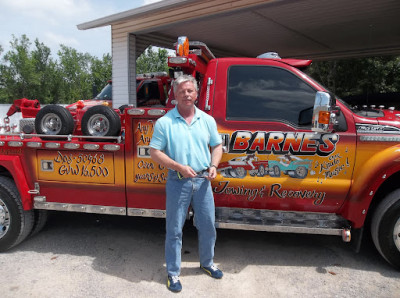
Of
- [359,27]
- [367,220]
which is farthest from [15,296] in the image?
[359,27]

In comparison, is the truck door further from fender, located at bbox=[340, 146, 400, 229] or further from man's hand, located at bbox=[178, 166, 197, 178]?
man's hand, located at bbox=[178, 166, 197, 178]

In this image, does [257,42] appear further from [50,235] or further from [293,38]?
[50,235]

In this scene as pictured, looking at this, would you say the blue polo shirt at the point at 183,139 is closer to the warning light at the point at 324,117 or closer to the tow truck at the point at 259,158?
the tow truck at the point at 259,158

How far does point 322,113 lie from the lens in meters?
2.63

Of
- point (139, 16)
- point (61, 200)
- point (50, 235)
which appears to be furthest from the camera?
point (139, 16)

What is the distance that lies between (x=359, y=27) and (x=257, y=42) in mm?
3083

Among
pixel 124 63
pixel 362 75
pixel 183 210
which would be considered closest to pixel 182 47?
pixel 183 210

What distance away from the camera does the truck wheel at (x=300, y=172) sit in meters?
2.98

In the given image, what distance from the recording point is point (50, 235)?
12.9 feet

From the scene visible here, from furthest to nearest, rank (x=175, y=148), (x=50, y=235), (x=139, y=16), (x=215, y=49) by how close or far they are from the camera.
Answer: (x=215, y=49)
(x=139, y=16)
(x=50, y=235)
(x=175, y=148)

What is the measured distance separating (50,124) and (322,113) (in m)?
2.74

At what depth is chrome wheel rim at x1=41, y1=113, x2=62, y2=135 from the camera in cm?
334

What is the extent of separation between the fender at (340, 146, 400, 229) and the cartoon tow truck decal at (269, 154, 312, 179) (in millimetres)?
481

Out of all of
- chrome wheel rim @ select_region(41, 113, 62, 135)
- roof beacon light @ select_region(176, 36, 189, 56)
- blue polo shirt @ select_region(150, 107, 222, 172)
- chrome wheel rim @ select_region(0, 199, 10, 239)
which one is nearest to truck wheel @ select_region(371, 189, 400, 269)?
blue polo shirt @ select_region(150, 107, 222, 172)
